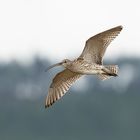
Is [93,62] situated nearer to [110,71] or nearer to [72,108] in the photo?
[110,71]

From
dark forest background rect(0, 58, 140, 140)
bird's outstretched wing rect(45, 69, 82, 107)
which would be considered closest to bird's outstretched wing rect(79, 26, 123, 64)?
bird's outstretched wing rect(45, 69, 82, 107)

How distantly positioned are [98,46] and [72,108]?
1427 inches

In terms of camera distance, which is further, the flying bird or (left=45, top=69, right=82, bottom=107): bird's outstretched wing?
(left=45, top=69, right=82, bottom=107): bird's outstretched wing

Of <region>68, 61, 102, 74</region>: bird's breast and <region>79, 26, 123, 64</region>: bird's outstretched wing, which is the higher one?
<region>79, 26, 123, 64</region>: bird's outstretched wing

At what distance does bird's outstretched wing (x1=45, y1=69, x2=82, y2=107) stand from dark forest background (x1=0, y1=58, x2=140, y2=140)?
2848cm

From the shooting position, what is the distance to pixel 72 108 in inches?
1980

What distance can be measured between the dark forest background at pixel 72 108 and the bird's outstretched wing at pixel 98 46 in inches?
1147

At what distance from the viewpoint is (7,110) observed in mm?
50562

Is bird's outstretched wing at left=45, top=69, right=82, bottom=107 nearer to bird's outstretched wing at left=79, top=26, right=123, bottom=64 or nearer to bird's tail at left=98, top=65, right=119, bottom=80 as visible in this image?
bird's outstretched wing at left=79, top=26, right=123, bottom=64

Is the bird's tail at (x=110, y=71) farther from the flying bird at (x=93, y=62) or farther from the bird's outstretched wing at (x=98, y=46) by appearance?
the bird's outstretched wing at (x=98, y=46)

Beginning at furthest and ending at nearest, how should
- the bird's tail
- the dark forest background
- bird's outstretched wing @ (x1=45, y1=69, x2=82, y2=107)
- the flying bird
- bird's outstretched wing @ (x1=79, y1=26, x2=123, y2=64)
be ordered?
the dark forest background, bird's outstretched wing @ (x1=45, y1=69, x2=82, y2=107), bird's outstretched wing @ (x1=79, y1=26, x2=123, y2=64), the flying bird, the bird's tail

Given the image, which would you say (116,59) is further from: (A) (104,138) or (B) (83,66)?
(B) (83,66)

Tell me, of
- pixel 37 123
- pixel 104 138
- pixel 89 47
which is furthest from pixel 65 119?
pixel 89 47

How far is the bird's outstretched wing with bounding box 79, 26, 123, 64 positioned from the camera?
14039 millimetres
